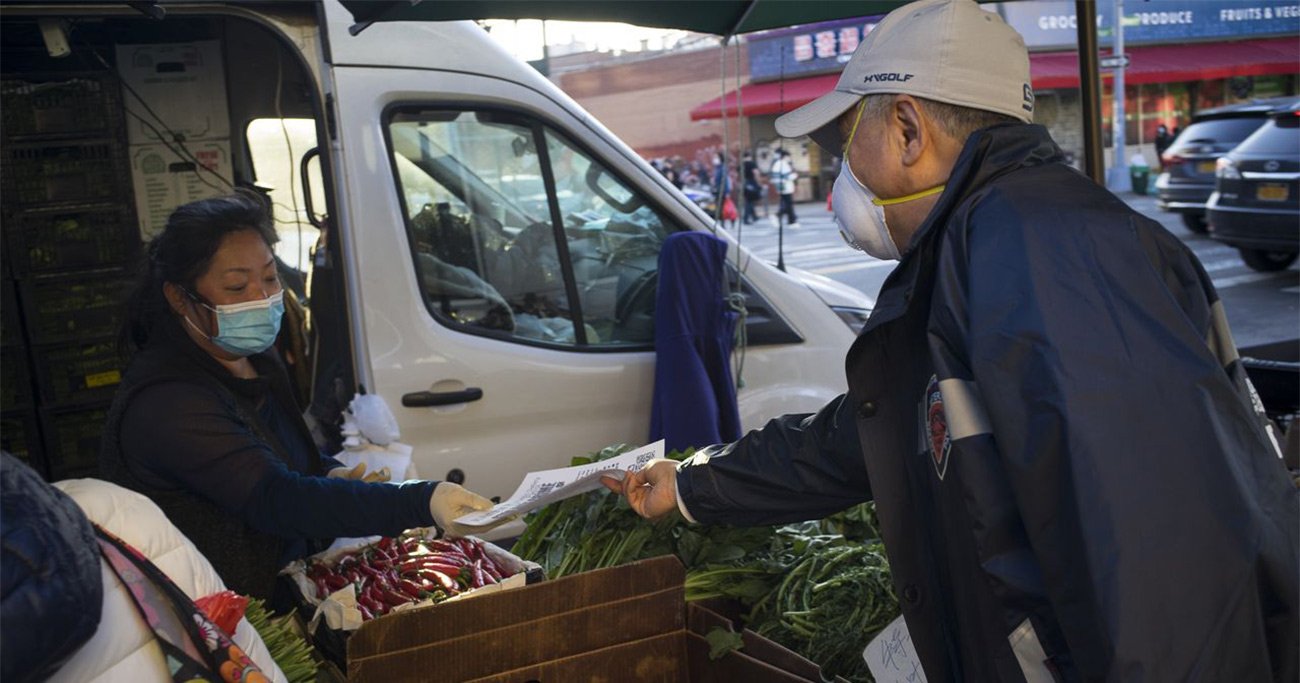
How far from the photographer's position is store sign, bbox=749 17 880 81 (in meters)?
31.8

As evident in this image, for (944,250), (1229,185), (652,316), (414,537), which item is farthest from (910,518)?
(1229,185)

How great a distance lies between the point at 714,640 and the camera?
2.48 m

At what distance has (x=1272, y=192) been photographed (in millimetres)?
11516

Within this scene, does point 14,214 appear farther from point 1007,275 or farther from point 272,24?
point 1007,275

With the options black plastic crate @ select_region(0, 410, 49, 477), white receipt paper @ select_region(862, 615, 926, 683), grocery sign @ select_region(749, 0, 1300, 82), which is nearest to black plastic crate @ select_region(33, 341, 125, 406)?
black plastic crate @ select_region(0, 410, 49, 477)

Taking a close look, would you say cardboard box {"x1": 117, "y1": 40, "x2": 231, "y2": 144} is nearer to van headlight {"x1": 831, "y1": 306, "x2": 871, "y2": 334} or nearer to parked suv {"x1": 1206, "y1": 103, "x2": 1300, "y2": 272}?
van headlight {"x1": 831, "y1": 306, "x2": 871, "y2": 334}

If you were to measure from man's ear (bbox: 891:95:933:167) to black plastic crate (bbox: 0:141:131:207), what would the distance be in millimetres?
4223

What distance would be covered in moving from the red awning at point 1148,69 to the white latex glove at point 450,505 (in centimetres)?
1072

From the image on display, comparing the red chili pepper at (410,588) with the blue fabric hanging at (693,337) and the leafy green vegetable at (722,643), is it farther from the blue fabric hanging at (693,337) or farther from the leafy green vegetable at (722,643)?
the blue fabric hanging at (693,337)

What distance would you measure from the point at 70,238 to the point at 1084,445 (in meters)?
4.84

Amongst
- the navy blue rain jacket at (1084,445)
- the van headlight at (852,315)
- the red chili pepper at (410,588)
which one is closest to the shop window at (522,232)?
the van headlight at (852,315)

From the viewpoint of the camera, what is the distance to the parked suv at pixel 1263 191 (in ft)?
37.0

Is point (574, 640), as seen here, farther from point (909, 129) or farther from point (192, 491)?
point (909, 129)

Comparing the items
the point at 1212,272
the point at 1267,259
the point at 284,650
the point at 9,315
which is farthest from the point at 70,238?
the point at 1267,259
